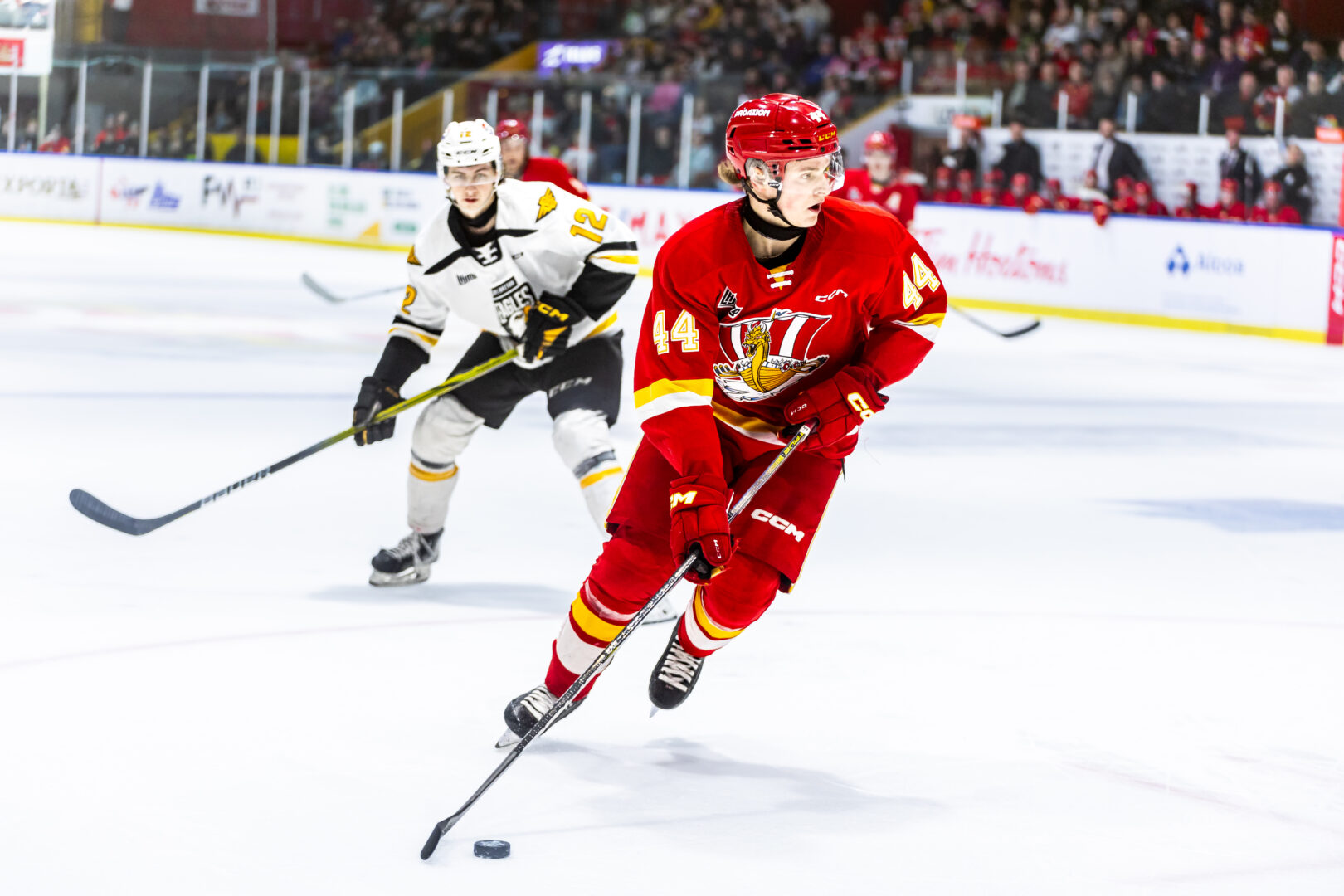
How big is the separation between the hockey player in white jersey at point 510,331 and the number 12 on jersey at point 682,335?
1.29 meters

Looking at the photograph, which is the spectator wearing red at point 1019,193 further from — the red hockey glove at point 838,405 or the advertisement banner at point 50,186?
the advertisement banner at point 50,186

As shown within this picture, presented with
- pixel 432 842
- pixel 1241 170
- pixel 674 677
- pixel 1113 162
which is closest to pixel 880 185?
pixel 1241 170

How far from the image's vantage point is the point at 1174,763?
2947 millimetres

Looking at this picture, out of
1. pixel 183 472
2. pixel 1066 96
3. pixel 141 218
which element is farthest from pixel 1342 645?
pixel 141 218

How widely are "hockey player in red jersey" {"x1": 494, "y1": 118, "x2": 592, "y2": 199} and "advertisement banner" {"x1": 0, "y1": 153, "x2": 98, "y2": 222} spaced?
1281cm

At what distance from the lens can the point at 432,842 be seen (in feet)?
7.84

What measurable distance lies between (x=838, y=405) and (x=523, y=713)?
0.72m

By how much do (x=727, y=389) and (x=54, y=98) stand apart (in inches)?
699

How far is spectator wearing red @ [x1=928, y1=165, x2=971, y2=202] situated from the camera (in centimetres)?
1316

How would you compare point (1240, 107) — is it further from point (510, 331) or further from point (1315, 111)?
point (510, 331)

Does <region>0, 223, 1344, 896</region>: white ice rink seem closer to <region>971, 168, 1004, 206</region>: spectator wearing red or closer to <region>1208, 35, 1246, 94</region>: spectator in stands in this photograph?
<region>971, 168, 1004, 206</region>: spectator wearing red

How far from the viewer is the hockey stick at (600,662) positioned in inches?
95.7

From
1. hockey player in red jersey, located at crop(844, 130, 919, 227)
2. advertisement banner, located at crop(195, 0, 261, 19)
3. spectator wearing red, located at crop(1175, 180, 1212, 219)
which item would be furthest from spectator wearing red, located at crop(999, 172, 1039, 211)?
advertisement banner, located at crop(195, 0, 261, 19)

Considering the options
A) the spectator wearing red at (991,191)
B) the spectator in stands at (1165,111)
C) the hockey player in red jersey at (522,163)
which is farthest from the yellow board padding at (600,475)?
the spectator in stands at (1165,111)
